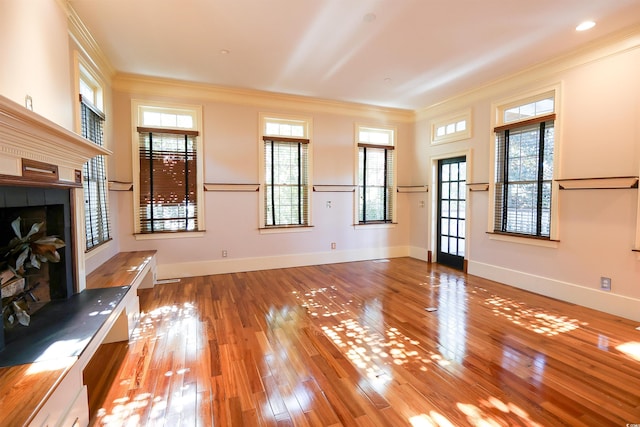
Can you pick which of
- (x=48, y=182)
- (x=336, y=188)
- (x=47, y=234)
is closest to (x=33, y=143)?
(x=48, y=182)

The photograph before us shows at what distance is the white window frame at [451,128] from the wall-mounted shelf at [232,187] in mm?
3350

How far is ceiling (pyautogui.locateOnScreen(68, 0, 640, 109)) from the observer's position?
8.95 ft

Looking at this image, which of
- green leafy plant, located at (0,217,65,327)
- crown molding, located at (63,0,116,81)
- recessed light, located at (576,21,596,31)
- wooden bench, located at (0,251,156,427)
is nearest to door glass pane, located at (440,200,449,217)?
recessed light, located at (576,21,596,31)

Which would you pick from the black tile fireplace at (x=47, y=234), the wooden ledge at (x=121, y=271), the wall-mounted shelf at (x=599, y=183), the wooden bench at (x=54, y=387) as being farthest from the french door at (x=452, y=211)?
the black tile fireplace at (x=47, y=234)

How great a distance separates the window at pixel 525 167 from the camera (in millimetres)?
3875

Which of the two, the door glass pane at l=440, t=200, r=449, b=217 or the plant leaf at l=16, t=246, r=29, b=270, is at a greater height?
the door glass pane at l=440, t=200, r=449, b=217

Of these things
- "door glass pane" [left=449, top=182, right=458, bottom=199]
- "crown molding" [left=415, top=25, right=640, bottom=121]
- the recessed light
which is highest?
the recessed light

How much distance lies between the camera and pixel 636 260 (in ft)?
10.2

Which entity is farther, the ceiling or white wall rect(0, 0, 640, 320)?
the ceiling

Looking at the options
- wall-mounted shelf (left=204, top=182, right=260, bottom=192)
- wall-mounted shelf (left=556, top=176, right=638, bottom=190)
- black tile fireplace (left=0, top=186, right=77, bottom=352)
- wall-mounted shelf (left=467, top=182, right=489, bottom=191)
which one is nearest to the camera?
black tile fireplace (left=0, top=186, right=77, bottom=352)

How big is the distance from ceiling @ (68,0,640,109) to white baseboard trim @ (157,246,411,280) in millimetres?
2759

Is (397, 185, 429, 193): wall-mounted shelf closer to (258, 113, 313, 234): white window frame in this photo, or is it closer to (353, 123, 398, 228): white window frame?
(353, 123, 398, 228): white window frame

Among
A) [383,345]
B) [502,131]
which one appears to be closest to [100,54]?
[383,345]

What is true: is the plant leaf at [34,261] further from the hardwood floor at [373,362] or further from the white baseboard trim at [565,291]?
the white baseboard trim at [565,291]
